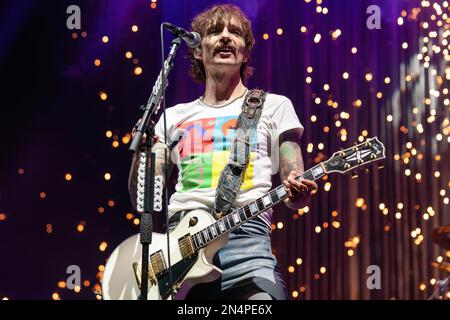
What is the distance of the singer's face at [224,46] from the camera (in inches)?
128

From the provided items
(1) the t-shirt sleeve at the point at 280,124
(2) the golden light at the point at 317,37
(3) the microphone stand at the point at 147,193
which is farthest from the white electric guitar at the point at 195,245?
(2) the golden light at the point at 317,37

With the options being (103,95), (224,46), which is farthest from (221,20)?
(103,95)

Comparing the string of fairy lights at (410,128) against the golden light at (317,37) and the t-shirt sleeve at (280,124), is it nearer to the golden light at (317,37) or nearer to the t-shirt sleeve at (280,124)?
the golden light at (317,37)

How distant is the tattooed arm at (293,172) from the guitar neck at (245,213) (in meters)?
0.04

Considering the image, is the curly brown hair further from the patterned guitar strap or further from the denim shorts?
the denim shorts

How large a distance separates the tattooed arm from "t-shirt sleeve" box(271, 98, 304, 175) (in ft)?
0.08

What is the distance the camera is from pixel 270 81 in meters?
4.57

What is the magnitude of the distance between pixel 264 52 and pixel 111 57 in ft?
3.31

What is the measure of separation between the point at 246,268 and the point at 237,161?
0.45m

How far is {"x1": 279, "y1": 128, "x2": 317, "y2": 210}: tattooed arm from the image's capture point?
2736 millimetres

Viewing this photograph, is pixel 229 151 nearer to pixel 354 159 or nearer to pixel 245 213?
Answer: pixel 245 213

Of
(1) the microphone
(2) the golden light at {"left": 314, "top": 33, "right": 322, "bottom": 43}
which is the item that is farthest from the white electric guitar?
(2) the golden light at {"left": 314, "top": 33, "right": 322, "bottom": 43}
